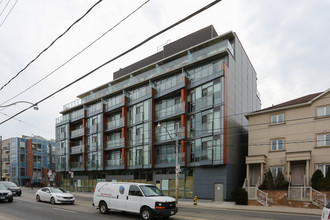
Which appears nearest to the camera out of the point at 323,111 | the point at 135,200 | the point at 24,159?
the point at 135,200

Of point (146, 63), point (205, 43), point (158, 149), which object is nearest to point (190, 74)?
point (205, 43)

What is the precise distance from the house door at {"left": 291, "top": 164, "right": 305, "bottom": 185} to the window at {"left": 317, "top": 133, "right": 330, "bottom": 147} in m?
2.50

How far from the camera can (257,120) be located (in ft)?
99.0

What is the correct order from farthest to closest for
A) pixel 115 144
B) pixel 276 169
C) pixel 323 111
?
pixel 115 144 < pixel 276 169 < pixel 323 111

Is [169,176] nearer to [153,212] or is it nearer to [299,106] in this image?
[299,106]

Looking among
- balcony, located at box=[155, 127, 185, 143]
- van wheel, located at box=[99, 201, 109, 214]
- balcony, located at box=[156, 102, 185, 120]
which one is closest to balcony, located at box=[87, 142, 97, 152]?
balcony, located at box=[155, 127, 185, 143]

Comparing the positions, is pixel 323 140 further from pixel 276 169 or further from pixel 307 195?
pixel 307 195

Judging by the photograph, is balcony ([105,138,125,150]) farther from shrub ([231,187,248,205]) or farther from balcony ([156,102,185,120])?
shrub ([231,187,248,205])

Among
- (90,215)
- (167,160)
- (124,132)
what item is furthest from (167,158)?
(90,215)

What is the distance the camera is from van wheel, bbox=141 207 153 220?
13587 mm

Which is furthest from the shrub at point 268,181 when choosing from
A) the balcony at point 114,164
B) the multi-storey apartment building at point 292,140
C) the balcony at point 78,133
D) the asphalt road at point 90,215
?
the balcony at point 78,133

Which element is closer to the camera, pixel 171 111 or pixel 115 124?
pixel 171 111

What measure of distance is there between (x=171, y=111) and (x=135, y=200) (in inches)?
814

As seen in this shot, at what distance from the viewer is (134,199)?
14.6 metres
